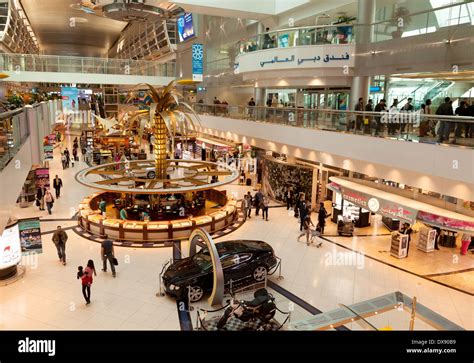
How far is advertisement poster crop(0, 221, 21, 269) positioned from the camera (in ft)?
36.0

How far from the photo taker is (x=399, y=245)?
14195mm

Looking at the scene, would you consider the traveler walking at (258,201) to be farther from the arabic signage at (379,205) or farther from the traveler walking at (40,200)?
the traveler walking at (40,200)

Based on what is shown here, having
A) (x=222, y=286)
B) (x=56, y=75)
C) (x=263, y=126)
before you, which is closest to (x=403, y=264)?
(x=222, y=286)

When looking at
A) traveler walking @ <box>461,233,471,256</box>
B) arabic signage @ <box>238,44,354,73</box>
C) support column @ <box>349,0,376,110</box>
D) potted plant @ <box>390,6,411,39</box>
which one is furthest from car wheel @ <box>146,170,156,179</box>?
traveler walking @ <box>461,233,471,256</box>

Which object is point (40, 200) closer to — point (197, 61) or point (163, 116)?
point (163, 116)

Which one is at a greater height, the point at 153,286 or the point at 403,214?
the point at 403,214

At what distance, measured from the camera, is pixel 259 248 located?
11930 millimetres

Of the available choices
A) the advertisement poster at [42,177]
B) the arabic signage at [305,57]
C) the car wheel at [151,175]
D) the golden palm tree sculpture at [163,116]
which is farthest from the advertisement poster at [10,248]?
the arabic signage at [305,57]

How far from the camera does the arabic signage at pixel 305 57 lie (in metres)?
19.6

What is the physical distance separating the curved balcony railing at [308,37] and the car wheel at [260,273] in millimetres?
13203

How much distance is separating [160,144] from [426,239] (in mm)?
11921

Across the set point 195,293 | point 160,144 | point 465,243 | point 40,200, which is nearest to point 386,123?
point 465,243
